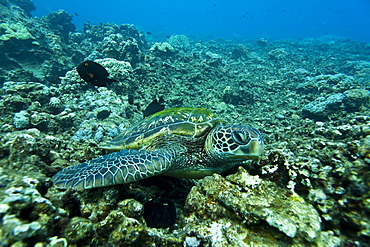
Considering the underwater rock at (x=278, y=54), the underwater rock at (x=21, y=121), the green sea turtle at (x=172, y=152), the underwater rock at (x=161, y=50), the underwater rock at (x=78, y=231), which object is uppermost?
the underwater rock at (x=278, y=54)

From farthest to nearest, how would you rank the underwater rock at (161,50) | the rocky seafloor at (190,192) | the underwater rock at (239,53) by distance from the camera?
the underwater rock at (239,53) → the underwater rock at (161,50) → the rocky seafloor at (190,192)

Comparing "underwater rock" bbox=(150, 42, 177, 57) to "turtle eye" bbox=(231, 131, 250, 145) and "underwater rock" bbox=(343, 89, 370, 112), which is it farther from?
"turtle eye" bbox=(231, 131, 250, 145)

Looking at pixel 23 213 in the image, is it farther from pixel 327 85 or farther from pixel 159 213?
pixel 327 85

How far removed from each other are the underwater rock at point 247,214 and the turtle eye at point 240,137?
1.89ft

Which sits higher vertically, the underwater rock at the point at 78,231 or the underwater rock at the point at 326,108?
the underwater rock at the point at 326,108

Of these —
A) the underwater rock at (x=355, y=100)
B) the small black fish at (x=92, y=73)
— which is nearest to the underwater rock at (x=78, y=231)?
the small black fish at (x=92, y=73)

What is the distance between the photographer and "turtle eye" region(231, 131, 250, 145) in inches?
85.4

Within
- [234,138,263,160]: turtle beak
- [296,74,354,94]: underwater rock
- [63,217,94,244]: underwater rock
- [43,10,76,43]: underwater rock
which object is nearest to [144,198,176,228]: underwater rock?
[63,217,94,244]: underwater rock

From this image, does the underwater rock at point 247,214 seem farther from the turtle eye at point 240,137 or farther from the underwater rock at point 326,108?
the underwater rock at point 326,108

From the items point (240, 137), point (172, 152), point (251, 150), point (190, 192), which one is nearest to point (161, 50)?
point (172, 152)

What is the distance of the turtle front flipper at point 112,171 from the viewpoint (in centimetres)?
159

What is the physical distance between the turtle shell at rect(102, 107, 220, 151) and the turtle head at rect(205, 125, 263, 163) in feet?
1.40

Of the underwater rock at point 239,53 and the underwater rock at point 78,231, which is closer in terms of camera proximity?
the underwater rock at point 78,231

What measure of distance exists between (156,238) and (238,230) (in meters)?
0.69
